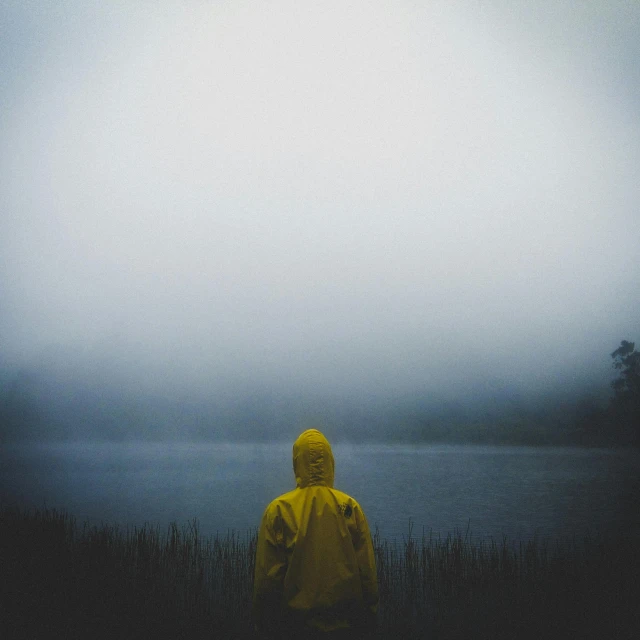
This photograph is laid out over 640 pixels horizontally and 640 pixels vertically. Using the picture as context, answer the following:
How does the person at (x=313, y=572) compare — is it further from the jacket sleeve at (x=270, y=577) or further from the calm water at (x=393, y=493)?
the calm water at (x=393, y=493)

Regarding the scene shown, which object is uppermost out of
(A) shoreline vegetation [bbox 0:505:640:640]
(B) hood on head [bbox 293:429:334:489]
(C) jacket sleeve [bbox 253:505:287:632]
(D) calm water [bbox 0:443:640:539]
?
(B) hood on head [bbox 293:429:334:489]

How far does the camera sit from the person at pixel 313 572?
7.29 feet

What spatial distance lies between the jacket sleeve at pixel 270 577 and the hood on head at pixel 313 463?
0.71 feet

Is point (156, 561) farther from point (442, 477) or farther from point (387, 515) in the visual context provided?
point (442, 477)

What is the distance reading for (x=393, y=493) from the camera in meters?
26.8

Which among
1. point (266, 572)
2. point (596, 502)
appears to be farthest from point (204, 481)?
point (266, 572)

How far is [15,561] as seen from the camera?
585 cm

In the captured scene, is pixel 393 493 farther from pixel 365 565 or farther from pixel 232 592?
pixel 365 565

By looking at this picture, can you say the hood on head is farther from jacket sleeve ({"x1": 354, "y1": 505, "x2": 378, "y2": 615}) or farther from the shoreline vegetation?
the shoreline vegetation

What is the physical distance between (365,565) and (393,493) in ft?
84.9

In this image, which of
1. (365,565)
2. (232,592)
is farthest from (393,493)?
(365,565)

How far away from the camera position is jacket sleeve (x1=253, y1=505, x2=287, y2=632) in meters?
2.23

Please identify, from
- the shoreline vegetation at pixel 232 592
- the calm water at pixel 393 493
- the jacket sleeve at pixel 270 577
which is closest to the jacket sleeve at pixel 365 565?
the jacket sleeve at pixel 270 577

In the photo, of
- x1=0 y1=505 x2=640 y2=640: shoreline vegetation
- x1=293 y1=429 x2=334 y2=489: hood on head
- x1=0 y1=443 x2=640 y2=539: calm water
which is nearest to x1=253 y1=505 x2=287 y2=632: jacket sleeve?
x1=293 y1=429 x2=334 y2=489: hood on head
